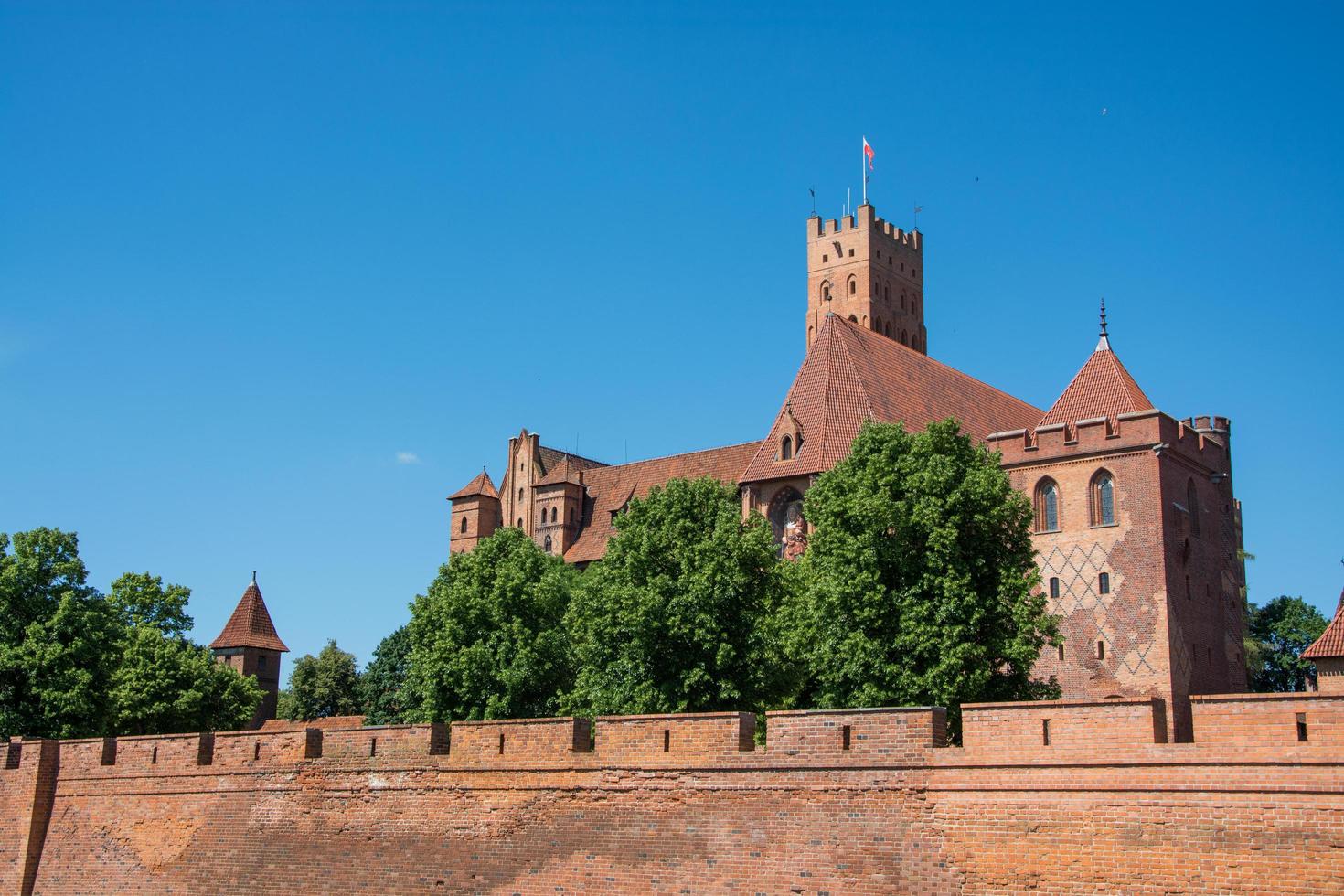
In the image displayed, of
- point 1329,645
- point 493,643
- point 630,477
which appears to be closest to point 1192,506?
point 1329,645

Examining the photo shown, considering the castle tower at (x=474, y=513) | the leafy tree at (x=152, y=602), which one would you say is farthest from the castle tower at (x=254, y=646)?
the leafy tree at (x=152, y=602)

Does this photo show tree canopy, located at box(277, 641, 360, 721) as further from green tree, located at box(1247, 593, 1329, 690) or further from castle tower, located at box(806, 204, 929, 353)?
green tree, located at box(1247, 593, 1329, 690)

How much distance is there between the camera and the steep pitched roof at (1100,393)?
4450 centimetres

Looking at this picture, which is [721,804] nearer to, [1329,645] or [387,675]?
[1329,645]

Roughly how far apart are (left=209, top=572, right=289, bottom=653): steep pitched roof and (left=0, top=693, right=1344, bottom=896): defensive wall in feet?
158

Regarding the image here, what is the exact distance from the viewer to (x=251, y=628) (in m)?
75.1

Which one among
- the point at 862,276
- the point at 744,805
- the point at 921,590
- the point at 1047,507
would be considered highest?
the point at 862,276

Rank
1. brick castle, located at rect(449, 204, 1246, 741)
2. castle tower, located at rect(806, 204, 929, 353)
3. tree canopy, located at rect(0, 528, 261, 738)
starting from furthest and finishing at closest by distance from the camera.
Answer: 1. castle tower, located at rect(806, 204, 929, 353)
2. brick castle, located at rect(449, 204, 1246, 741)
3. tree canopy, located at rect(0, 528, 261, 738)

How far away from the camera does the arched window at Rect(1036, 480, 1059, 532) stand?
43.0 m

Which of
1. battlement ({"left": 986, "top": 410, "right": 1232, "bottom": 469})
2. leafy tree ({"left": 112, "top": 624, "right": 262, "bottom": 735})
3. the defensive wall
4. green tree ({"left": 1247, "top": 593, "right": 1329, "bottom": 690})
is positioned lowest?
the defensive wall

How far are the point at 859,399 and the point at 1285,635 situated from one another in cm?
2744

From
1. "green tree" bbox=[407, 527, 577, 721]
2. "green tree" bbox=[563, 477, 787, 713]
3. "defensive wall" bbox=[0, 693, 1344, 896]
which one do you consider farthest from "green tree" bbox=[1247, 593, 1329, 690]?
"defensive wall" bbox=[0, 693, 1344, 896]

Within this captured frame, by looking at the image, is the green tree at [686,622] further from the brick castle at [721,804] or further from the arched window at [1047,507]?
the arched window at [1047,507]

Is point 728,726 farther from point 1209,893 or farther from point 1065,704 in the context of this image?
point 1209,893
